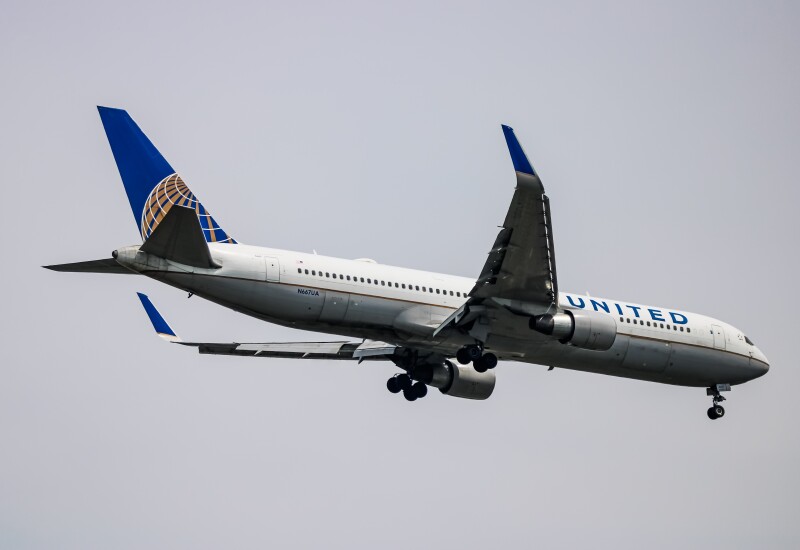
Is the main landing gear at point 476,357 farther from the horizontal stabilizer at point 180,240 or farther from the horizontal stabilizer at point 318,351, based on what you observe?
the horizontal stabilizer at point 180,240

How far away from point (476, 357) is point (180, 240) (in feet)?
30.0

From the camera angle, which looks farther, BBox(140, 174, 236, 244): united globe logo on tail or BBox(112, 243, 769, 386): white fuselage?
BBox(140, 174, 236, 244): united globe logo on tail

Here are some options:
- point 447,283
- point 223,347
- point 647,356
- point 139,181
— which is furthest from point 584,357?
point 139,181

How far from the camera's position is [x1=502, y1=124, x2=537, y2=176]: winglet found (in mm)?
29719

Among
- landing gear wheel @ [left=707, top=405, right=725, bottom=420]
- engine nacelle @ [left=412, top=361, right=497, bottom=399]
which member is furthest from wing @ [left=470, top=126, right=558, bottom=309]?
landing gear wheel @ [left=707, top=405, right=725, bottom=420]

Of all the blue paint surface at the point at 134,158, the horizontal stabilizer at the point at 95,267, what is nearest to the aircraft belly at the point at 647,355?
the blue paint surface at the point at 134,158

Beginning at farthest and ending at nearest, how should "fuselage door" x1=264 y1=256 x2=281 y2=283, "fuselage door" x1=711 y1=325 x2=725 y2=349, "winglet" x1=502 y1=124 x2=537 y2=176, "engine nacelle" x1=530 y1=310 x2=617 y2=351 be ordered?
1. "fuselage door" x1=711 y1=325 x2=725 y2=349
2. "engine nacelle" x1=530 y1=310 x2=617 y2=351
3. "fuselage door" x1=264 y1=256 x2=281 y2=283
4. "winglet" x1=502 y1=124 x2=537 y2=176

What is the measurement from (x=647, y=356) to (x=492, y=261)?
24.9ft

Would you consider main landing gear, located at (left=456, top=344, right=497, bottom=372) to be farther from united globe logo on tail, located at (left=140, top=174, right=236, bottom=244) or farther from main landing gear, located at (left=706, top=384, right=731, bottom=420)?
main landing gear, located at (left=706, top=384, right=731, bottom=420)

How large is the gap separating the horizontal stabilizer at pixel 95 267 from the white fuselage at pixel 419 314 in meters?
0.51

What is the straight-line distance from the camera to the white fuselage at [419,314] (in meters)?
32.4

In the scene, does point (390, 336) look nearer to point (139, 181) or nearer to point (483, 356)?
point (483, 356)

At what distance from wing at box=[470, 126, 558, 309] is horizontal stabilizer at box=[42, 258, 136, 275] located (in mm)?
9139

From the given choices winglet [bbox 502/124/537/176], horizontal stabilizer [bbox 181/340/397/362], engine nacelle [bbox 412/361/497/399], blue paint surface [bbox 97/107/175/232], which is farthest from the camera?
engine nacelle [bbox 412/361/497/399]
